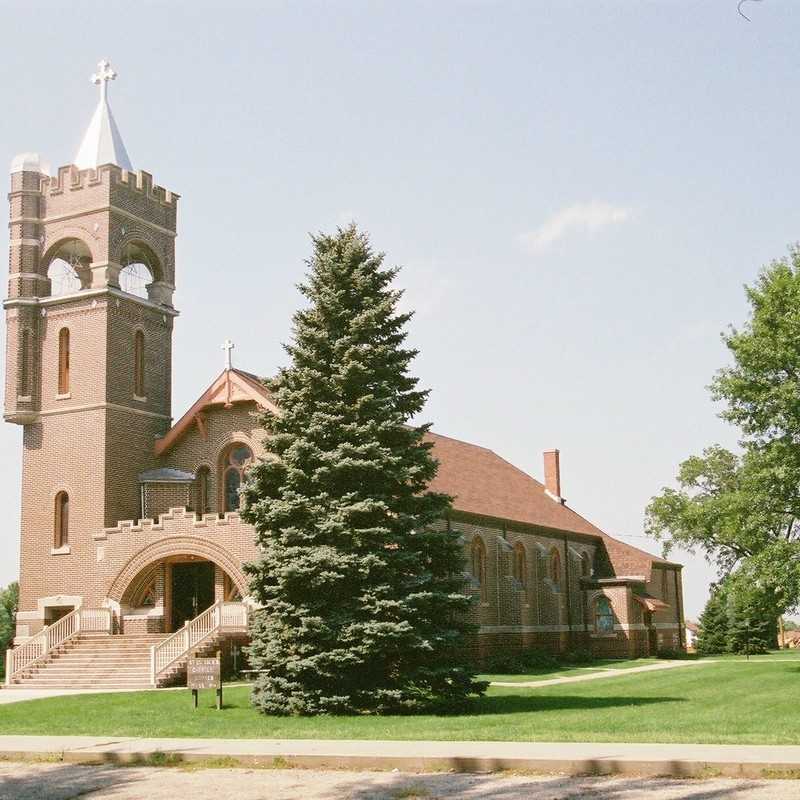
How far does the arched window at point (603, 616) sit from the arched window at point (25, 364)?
2693 cm

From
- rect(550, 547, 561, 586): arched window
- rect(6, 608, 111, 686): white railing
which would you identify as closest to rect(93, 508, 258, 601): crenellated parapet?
rect(6, 608, 111, 686): white railing

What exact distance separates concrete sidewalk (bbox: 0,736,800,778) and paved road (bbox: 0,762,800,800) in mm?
318

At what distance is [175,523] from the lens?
3591 cm

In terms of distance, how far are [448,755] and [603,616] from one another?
130ft

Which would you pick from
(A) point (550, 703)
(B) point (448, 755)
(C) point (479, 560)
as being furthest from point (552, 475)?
(B) point (448, 755)

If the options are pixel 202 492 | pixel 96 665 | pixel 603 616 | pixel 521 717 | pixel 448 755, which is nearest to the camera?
pixel 448 755

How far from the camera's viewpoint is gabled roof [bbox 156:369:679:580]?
38.2 meters

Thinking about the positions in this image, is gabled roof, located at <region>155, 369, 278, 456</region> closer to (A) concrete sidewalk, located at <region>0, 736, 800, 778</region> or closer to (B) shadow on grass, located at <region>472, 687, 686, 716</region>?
(B) shadow on grass, located at <region>472, 687, 686, 716</region>

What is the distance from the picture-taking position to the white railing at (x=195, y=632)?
31.4 metres

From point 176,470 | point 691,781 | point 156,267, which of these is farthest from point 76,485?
point 691,781

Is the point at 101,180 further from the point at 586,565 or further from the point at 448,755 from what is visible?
the point at 448,755

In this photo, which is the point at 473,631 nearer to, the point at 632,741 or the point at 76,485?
the point at 632,741

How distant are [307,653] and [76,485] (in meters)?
18.9

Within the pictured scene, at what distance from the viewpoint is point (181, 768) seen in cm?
1405
